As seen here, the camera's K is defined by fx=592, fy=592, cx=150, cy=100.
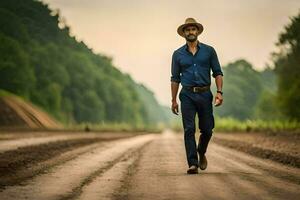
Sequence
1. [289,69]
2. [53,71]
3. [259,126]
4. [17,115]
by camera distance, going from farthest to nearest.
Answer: [53,71], [17,115], [289,69], [259,126]

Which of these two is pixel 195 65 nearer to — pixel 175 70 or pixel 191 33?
pixel 175 70

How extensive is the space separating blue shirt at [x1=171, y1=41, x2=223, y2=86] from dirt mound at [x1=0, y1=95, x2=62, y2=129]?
48898 mm

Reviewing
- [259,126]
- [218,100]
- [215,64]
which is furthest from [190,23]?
[259,126]

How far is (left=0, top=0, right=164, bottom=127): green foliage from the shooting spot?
163 feet

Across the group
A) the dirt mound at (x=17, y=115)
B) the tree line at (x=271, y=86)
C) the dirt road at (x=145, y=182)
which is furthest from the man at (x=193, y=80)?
the dirt mound at (x=17, y=115)

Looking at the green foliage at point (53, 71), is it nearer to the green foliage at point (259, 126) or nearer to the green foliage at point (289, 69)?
the green foliage at point (259, 126)

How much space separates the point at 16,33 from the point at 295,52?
1211 inches

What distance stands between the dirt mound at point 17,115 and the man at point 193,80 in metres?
48.9

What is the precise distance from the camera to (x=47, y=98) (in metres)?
79.7

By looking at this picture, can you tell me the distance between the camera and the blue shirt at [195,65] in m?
9.14

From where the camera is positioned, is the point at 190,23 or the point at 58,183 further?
the point at 190,23

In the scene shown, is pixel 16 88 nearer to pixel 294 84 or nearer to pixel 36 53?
pixel 36 53

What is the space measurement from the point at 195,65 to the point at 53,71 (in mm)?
82547

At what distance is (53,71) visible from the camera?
90188 millimetres
